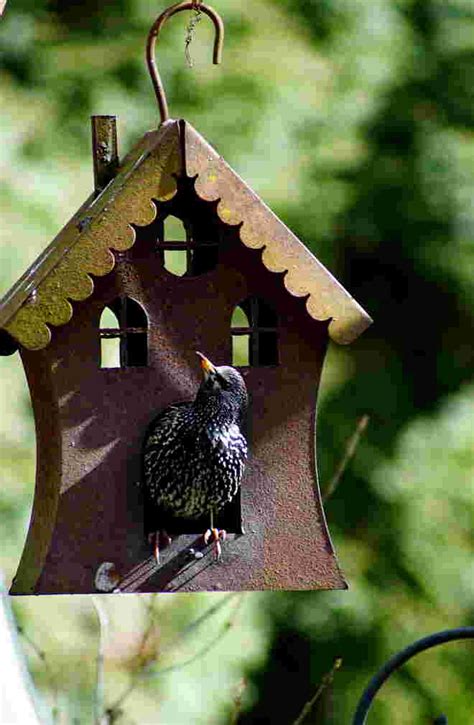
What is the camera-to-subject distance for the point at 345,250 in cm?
632

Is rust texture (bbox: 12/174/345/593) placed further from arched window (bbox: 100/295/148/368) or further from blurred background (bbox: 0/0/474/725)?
blurred background (bbox: 0/0/474/725)

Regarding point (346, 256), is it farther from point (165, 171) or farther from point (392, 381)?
point (165, 171)

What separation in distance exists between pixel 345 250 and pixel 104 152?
3.43 m

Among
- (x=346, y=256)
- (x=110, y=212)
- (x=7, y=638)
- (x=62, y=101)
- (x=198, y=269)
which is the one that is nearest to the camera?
(x=110, y=212)

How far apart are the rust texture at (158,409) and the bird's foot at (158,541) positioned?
15 mm

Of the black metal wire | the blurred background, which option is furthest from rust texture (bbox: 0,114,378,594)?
the blurred background

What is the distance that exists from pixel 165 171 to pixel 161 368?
0.32 metres

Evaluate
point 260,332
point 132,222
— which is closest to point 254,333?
point 260,332

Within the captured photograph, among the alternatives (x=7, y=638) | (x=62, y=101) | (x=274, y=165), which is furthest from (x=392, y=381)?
(x=7, y=638)

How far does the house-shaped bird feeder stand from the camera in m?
2.79

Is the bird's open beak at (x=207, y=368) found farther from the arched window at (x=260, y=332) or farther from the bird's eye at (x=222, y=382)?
the arched window at (x=260, y=332)

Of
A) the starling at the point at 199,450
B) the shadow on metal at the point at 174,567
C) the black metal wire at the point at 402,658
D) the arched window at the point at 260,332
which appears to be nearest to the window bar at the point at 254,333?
the arched window at the point at 260,332

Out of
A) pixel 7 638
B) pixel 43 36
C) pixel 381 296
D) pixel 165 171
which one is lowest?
pixel 7 638

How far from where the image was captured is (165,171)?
2.79m
